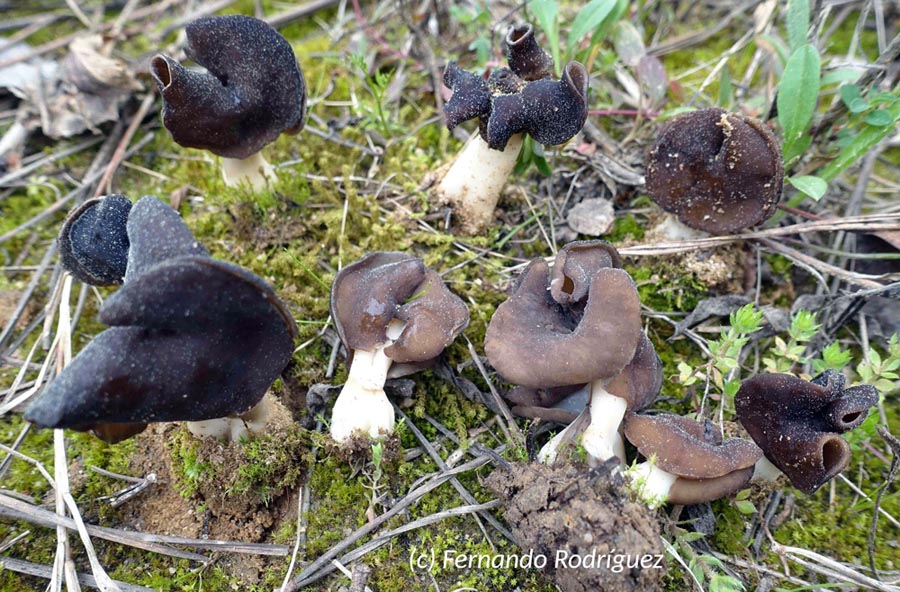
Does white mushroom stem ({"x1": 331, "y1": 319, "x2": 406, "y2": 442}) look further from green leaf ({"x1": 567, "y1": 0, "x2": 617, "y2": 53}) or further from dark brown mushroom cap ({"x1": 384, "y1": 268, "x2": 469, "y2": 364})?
green leaf ({"x1": 567, "y1": 0, "x2": 617, "y2": 53})

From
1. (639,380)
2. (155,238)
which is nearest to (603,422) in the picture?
(639,380)

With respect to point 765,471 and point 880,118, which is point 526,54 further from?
point 765,471

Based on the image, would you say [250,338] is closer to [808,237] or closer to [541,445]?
[541,445]

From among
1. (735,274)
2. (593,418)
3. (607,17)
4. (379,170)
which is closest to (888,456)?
(735,274)

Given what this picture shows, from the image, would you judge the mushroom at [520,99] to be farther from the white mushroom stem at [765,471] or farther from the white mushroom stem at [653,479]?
the white mushroom stem at [765,471]

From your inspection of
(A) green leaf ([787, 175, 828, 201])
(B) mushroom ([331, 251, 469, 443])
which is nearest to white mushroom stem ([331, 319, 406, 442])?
(B) mushroom ([331, 251, 469, 443])

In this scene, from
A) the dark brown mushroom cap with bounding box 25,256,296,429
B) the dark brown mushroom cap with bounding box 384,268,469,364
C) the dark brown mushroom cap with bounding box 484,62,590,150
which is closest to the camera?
the dark brown mushroom cap with bounding box 25,256,296,429

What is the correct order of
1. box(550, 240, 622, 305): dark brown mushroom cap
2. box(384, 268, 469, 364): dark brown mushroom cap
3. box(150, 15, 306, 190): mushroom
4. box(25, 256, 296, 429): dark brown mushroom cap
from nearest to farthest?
1. box(25, 256, 296, 429): dark brown mushroom cap
2. box(550, 240, 622, 305): dark brown mushroom cap
3. box(384, 268, 469, 364): dark brown mushroom cap
4. box(150, 15, 306, 190): mushroom
